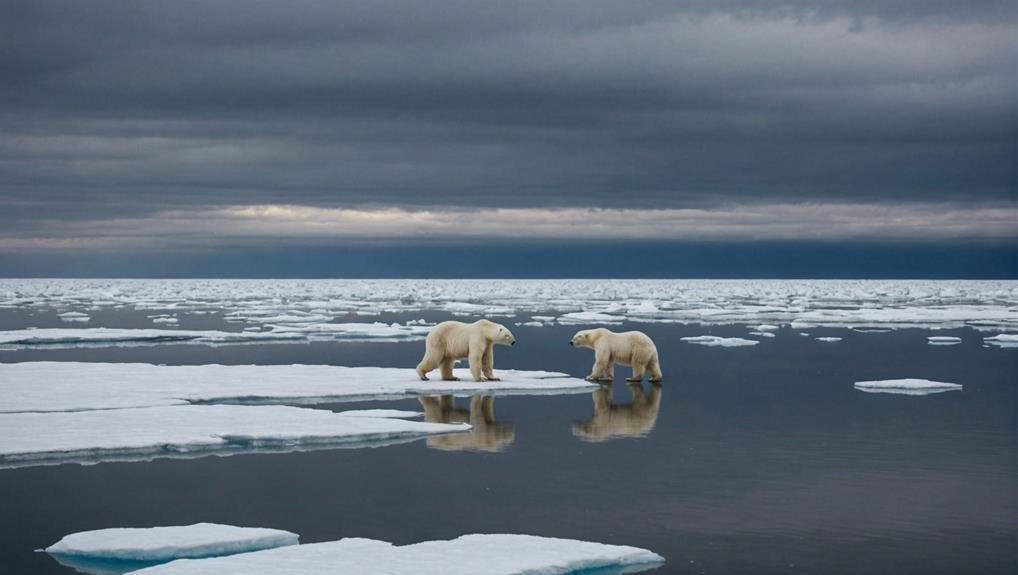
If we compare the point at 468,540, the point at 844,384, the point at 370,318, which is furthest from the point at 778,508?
the point at 370,318

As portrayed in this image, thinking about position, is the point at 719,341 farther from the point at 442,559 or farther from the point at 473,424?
the point at 442,559

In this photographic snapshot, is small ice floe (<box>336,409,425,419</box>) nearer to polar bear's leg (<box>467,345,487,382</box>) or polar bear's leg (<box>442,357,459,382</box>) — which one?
polar bear's leg (<box>467,345,487,382</box>)

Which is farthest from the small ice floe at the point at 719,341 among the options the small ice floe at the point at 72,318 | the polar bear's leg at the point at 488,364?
the small ice floe at the point at 72,318

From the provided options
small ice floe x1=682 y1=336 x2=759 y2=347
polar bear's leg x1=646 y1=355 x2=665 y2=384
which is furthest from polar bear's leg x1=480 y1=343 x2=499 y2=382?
small ice floe x1=682 y1=336 x2=759 y2=347

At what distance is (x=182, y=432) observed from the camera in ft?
40.5

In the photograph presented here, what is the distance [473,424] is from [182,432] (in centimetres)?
348

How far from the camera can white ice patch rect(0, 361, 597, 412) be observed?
15.4 metres

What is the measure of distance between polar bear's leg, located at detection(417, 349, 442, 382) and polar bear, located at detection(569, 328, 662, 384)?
254 cm

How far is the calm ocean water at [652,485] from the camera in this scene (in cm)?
803

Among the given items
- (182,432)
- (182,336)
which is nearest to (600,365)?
(182,432)

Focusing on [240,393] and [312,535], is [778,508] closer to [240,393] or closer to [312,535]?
[312,535]

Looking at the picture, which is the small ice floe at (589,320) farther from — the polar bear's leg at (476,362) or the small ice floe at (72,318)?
the polar bear's leg at (476,362)

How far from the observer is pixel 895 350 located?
2734 cm

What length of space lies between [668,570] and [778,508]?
215 centimetres
